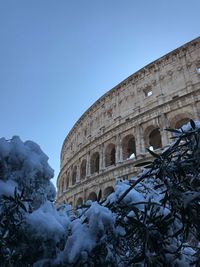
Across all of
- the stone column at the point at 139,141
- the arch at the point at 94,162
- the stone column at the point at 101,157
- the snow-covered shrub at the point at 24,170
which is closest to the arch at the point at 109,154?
the stone column at the point at 101,157

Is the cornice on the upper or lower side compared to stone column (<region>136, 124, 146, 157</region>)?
upper

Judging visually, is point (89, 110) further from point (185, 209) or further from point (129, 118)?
point (185, 209)

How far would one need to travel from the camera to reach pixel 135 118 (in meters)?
16.7

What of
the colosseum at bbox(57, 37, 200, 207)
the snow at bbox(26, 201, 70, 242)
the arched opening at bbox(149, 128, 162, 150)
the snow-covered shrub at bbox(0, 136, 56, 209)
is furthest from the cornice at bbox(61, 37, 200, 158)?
the snow at bbox(26, 201, 70, 242)

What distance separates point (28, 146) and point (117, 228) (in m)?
1.60

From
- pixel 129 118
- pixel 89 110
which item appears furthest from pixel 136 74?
pixel 89 110

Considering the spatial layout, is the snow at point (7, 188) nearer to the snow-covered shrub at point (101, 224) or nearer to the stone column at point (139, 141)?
the snow-covered shrub at point (101, 224)

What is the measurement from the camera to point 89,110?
23375 millimetres

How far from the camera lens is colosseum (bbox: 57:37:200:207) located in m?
15.0

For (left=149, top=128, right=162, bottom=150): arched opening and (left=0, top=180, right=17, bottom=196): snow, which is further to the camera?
(left=149, top=128, right=162, bottom=150): arched opening

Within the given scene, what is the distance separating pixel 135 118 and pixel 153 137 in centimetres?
219

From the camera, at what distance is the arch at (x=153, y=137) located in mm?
15884

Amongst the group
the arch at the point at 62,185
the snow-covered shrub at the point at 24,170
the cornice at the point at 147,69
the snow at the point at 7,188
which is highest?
the cornice at the point at 147,69

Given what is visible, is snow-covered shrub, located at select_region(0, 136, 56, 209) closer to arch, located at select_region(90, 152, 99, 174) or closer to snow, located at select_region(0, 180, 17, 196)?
snow, located at select_region(0, 180, 17, 196)
